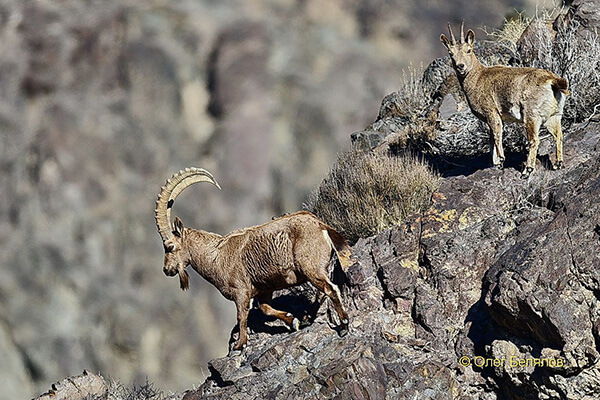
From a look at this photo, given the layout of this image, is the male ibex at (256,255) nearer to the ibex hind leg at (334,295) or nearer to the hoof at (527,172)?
the ibex hind leg at (334,295)

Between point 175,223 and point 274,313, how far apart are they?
1.35m

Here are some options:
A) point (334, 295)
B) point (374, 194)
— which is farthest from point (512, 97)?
point (334, 295)

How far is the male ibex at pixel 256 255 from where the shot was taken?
736 centimetres

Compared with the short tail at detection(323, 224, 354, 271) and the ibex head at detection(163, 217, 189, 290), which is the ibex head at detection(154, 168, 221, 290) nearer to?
the ibex head at detection(163, 217, 189, 290)

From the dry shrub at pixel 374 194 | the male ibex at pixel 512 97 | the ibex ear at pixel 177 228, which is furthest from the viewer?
the dry shrub at pixel 374 194

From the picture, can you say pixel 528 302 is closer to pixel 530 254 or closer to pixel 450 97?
pixel 530 254

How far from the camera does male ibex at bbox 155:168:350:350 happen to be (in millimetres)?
7363

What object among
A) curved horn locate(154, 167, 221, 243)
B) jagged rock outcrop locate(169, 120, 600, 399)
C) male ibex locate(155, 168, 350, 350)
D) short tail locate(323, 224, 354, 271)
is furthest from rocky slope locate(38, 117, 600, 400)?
curved horn locate(154, 167, 221, 243)

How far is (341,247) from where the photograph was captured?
7.70m

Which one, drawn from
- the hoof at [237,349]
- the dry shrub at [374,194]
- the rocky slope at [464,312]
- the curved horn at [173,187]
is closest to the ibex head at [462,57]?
the dry shrub at [374,194]

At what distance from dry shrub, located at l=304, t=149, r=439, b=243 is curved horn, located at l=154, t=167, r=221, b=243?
1.88m

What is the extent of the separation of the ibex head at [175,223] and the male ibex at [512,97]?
9.83ft

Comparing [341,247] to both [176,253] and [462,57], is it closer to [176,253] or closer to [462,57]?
[176,253]

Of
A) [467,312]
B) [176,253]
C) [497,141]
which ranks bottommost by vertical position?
[467,312]
